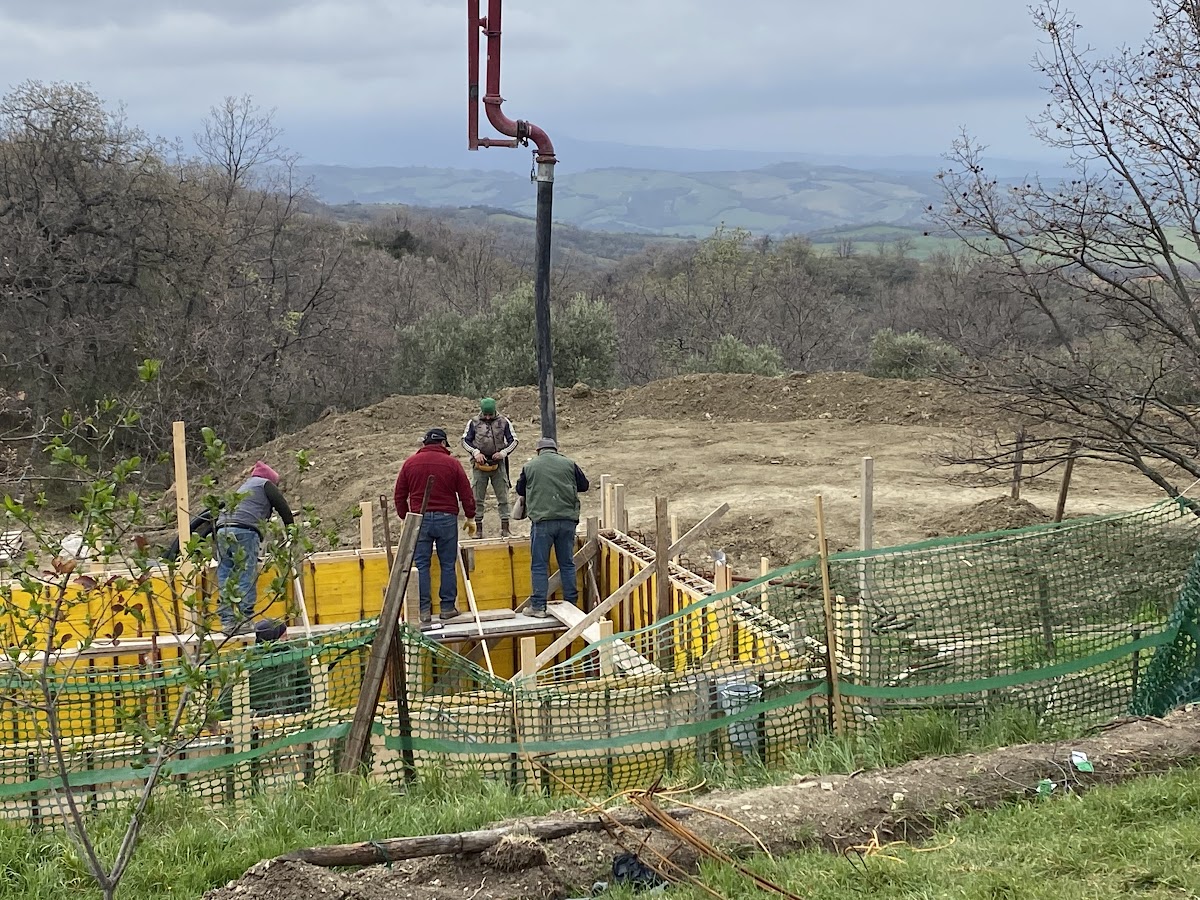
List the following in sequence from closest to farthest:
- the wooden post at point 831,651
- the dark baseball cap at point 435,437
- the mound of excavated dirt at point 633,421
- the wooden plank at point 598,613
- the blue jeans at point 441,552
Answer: the wooden post at point 831,651
the wooden plank at point 598,613
the dark baseball cap at point 435,437
the blue jeans at point 441,552
the mound of excavated dirt at point 633,421

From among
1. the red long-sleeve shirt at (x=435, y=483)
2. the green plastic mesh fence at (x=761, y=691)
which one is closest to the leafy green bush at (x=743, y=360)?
the red long-sleeve shirt at (x=435, y=483)

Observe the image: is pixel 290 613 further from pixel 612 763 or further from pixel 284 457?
pixel 284 457

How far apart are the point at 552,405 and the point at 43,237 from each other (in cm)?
1895

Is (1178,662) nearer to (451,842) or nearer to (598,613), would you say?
(598,613)

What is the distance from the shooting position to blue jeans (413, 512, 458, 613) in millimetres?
9852

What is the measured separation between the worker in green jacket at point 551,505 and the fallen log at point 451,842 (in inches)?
202

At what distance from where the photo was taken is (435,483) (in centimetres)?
970

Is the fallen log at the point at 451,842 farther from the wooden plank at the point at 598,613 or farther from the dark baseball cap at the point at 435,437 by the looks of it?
the dark baseball cap at the point at 435,437


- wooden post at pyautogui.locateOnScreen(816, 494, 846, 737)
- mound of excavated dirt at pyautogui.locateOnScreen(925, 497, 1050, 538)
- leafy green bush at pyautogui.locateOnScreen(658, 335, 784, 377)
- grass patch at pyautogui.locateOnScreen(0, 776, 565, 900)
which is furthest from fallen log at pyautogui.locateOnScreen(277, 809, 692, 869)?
leafy green bush at pyautogui.locateOnScreen(658, 335, 784, 377)

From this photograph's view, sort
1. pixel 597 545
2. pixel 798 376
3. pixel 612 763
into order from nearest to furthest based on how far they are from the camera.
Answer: pixel 612 763 → pixel 597 545 → pixel 798 376

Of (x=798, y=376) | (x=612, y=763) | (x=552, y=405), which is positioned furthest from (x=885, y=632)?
(x=798, y=376)

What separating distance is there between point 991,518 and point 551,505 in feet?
24.8

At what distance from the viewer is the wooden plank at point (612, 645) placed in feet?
23.4

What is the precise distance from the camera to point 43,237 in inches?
999
